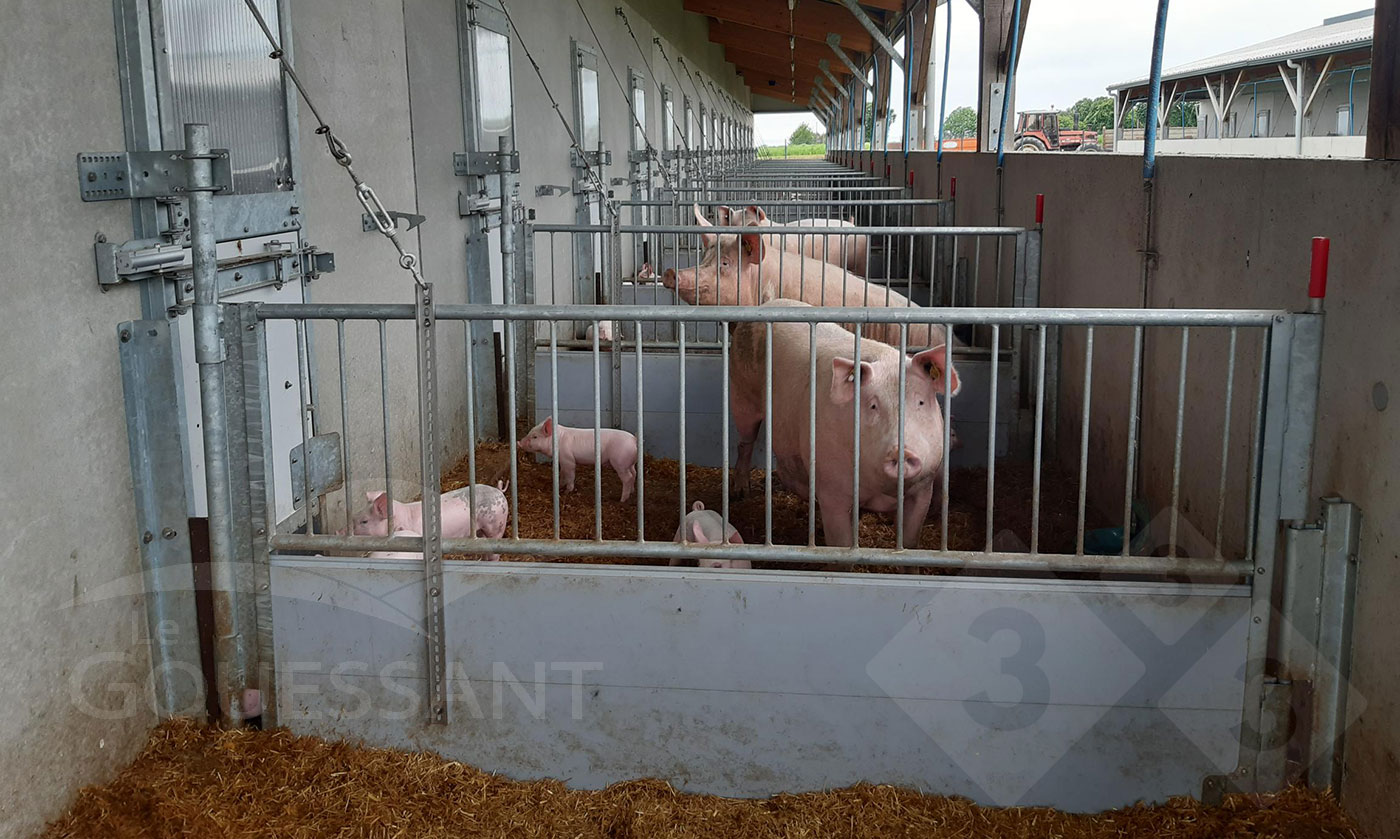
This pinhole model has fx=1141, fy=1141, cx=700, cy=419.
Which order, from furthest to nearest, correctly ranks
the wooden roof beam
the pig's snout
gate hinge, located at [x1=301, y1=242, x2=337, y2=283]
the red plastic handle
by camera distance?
the wooden roof beam → gate hinge, located at [x1=301, y1=242, x2=337, y2=283] → the pig's snout → the red plastic handle

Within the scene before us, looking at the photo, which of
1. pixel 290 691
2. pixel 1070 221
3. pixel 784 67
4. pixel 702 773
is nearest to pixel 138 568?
pixel 290 691

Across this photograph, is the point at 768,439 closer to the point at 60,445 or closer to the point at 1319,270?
the point at 1319,270

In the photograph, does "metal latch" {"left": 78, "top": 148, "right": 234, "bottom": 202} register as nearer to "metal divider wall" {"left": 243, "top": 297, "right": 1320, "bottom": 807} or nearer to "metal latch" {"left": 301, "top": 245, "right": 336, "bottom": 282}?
"metal divider wall" {"left": 243, "top": 297, "right": 1320, "bottom": 807}

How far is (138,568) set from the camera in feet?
10.1

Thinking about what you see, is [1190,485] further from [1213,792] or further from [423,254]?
[423,254]

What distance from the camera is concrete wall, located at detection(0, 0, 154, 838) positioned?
2.57 meters

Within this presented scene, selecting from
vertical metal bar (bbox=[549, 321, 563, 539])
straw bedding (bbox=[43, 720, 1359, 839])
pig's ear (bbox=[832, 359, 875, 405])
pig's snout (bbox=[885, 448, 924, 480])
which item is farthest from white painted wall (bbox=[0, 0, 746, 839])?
pig's snout (bbox=[885, 448, 924, 480])

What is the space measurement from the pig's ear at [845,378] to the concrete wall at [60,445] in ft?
6.78

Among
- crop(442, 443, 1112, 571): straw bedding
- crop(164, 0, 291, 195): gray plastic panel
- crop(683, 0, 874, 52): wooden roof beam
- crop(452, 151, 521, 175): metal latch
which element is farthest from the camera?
crop(683, 0, 874, 52): wooden roof beam

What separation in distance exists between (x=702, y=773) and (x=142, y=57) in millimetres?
2425

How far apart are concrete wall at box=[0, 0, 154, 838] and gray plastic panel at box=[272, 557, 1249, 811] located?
453mm

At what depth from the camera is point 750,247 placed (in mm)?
6871

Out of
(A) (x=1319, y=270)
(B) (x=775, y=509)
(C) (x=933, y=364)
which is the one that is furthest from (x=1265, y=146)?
(A) (x=1319, y=270)

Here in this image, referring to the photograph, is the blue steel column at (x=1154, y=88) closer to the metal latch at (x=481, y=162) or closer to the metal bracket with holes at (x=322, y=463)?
Answer: the metal bracket with holes at (x=322, y=463)
